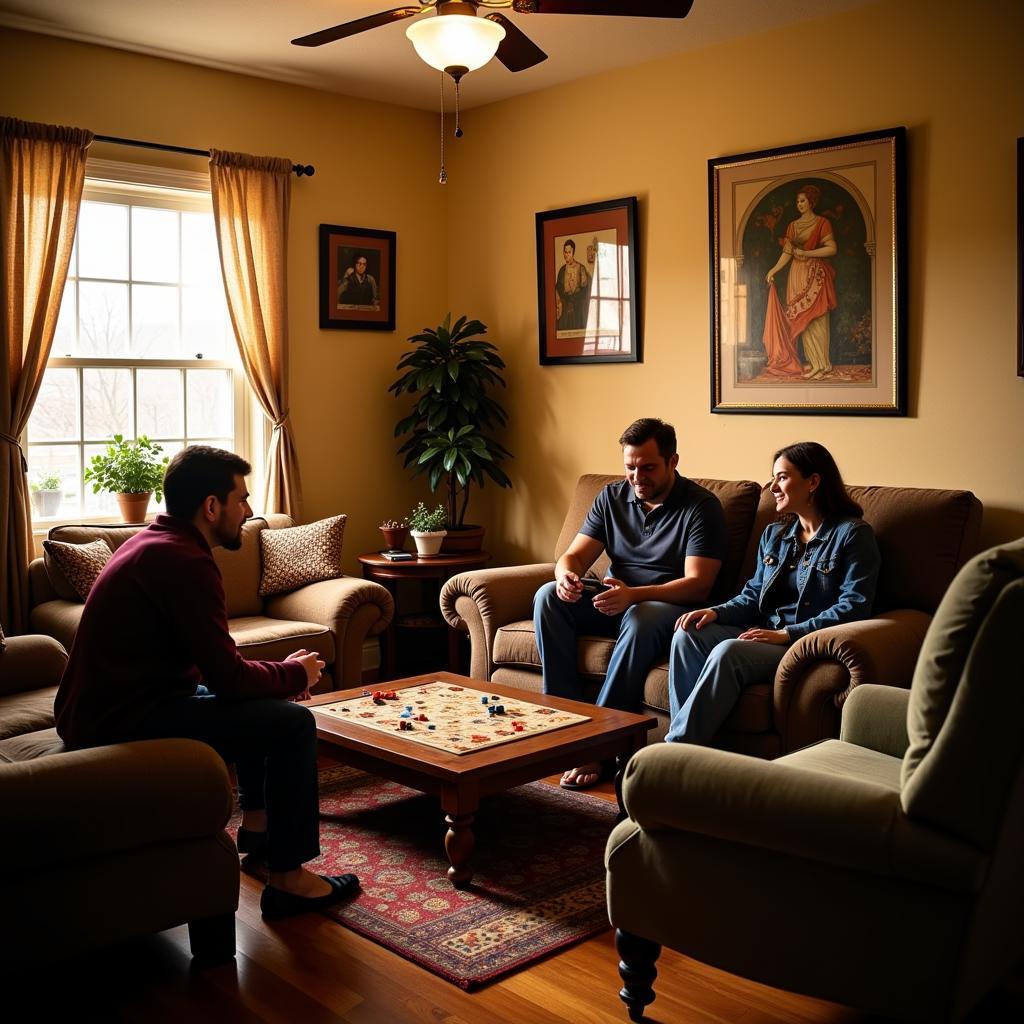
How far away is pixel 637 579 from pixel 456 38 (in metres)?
2.01

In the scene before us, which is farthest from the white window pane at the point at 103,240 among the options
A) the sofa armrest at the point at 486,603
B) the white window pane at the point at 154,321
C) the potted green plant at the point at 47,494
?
the sofa armrest at the point at 486,603

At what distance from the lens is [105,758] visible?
94.6 inches

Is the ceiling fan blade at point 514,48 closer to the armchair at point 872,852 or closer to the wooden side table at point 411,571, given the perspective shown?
the armchair at point 872,852

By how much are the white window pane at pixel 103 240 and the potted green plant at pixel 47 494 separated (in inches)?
34.8

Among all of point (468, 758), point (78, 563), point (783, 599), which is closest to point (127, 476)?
point (78, 563)

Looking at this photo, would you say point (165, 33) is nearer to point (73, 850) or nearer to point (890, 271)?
point (890, 271)

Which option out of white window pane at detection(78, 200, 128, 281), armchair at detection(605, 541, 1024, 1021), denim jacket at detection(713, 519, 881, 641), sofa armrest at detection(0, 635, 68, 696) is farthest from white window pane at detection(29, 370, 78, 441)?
armchair at detection(605, 541, 1024, 1021)

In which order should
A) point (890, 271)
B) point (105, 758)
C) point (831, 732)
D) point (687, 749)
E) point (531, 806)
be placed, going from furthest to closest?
point (890, 271)
point (531, 806)
point (831, 732)
point (105, 758)
point (687, 749)

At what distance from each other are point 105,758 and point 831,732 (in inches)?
79.4

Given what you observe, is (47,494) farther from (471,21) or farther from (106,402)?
(471,21)

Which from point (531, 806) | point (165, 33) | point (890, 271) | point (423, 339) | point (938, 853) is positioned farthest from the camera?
point (423, 339)

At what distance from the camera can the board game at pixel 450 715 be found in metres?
3.21

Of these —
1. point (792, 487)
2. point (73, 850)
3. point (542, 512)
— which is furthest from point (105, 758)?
point (542, 512)

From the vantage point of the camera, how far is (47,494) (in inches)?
185
